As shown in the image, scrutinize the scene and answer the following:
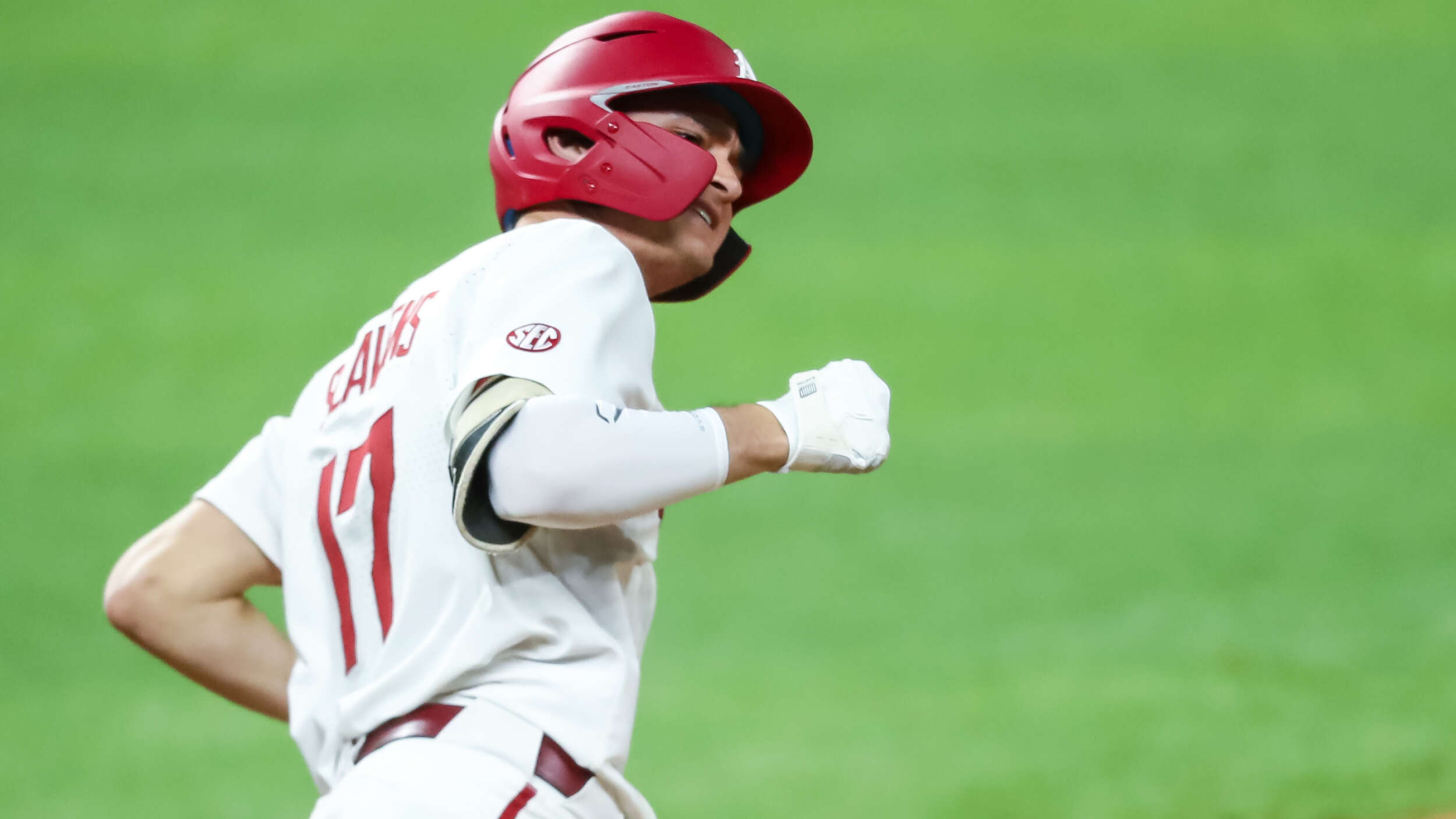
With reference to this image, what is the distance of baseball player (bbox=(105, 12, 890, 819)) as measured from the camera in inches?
66.2

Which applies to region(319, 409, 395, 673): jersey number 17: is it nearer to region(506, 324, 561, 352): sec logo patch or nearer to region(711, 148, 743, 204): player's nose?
region(506, 324, 561, 352): sec logo patch

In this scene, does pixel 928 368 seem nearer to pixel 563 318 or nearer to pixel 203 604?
pixel 203 604

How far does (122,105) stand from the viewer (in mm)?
7816

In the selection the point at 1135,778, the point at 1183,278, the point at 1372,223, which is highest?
the point at 1372,223

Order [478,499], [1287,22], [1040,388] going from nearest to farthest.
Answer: [478,499]
[1040,388]
[1287,22]

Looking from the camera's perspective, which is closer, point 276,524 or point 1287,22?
point 276,524

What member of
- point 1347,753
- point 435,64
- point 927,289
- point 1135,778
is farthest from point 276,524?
point 435,64

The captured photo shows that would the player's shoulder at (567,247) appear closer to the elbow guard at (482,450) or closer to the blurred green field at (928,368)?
the elbow guard at (482,450)

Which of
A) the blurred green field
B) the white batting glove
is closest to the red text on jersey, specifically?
the white batting glove

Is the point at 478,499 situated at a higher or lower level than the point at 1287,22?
lower

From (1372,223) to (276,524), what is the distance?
6.77m

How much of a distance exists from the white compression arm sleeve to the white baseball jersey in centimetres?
6

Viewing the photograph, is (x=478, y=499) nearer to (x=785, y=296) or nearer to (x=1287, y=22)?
(x=785, y=296)

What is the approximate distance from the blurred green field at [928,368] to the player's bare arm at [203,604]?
97.7 inches
